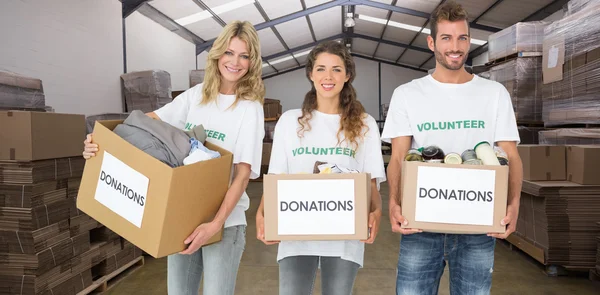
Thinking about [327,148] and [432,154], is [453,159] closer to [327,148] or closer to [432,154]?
[432,154]

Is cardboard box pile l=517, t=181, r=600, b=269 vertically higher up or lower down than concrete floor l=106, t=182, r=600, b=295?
higher up

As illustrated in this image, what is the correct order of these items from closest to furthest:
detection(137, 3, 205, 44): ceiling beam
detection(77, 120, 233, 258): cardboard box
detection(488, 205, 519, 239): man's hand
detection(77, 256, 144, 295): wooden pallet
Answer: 1. detection(77, 120, 233, 258): cardboard box
2. detection(488, 205, 519, 239): man's hand
3. detection(77, 256, 144, 295): wooden pallet
4. detection(137, 3, 205, 44): ceiling beam

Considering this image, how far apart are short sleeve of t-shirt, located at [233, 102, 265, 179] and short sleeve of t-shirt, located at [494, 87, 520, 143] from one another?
879 millimetres

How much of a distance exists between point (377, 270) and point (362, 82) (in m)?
14.7

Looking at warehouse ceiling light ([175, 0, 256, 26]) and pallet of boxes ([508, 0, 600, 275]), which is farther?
warehouse ceiling light ([175, 0, 256, 26])

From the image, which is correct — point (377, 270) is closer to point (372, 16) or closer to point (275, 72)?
point (372, 16)

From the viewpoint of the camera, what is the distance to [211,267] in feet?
4.96

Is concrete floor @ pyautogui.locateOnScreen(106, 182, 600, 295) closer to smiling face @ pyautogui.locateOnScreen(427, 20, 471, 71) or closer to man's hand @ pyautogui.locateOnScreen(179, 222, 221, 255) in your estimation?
man's hand @ pyautogui.locateOnScreen(179, 222, 221, 255)

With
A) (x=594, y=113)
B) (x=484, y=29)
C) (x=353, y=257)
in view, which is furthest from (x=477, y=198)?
(x=484, y=29)

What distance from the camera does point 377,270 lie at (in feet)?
11.9

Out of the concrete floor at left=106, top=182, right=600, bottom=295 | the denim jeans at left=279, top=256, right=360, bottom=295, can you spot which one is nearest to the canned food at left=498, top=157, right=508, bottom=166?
the denim jeans at left=279, top=256, right=360, bottom=295

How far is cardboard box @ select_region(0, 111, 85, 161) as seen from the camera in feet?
7.79

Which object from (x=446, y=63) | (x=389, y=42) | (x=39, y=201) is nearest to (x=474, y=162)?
(x=446, y=63)

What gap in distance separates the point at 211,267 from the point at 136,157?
498 millimetres
